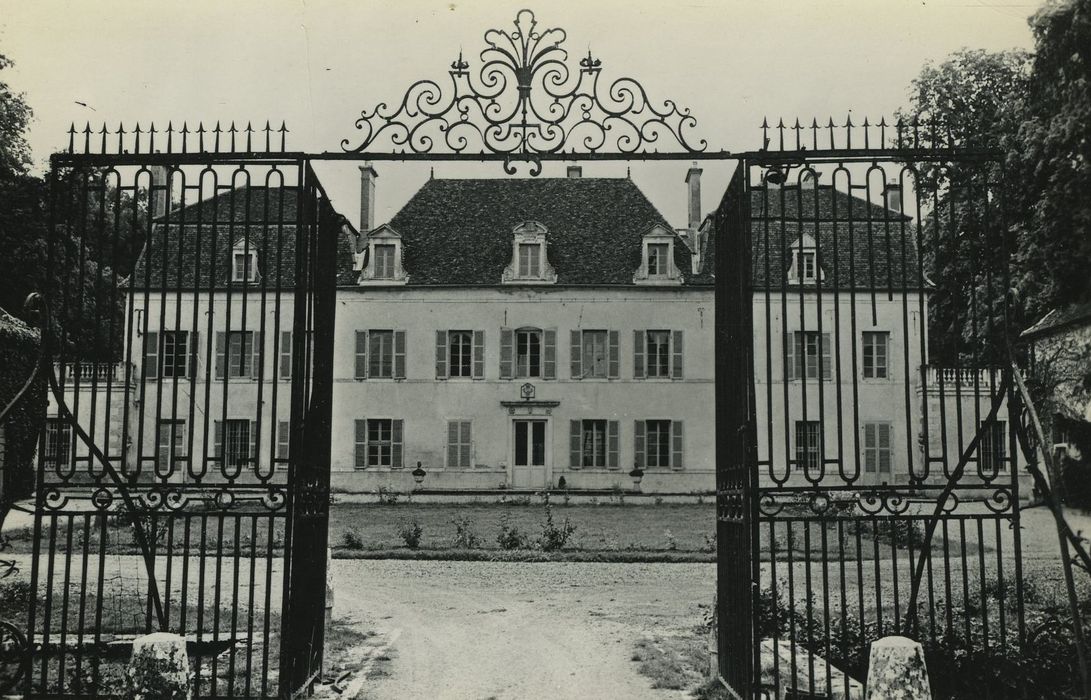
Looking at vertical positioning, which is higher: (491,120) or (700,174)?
(700,174)

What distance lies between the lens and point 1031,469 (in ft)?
16.0

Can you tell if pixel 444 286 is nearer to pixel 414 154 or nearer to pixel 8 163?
pixel 8 163

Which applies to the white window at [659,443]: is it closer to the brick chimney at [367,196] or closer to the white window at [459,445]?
the white window at [459,445]

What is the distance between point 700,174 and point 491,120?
962 inches

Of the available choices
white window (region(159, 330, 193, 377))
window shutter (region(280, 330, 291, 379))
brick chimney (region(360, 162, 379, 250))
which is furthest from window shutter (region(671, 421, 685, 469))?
white window (region(159, 330, 193, 377))

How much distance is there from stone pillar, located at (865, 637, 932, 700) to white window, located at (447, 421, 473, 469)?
2252cm

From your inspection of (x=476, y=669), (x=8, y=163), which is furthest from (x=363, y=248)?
(x=476, y=669)

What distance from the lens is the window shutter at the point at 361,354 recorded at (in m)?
26.7

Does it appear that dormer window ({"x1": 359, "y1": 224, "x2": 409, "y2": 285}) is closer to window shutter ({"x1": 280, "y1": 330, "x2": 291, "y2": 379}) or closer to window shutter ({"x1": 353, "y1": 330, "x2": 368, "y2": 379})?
window shutter ({"x1": 353, "y1": 330, "x2": 368, "y2": 379})

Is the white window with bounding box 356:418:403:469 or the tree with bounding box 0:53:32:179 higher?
the tree with bounding box 0:53:32:179

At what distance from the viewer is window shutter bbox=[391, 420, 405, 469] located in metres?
26.4

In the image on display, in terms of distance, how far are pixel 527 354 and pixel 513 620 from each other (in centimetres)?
1742

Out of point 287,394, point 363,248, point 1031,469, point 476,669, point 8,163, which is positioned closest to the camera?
point 1031,469

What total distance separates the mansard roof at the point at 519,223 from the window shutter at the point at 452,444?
12.9 ft
